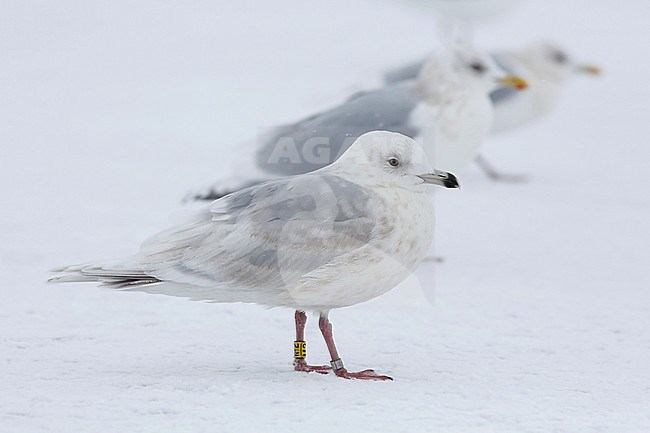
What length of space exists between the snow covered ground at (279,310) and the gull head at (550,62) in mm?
566

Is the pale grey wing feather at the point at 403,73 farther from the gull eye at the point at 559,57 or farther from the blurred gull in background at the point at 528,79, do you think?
the gull eye at the point at 559,57

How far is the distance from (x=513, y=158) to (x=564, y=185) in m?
0.93

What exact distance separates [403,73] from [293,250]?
3.64 m

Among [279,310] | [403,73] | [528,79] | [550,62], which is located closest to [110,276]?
[279,310]

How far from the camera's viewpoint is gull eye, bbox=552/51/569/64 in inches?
291

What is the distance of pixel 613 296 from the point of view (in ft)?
14.6

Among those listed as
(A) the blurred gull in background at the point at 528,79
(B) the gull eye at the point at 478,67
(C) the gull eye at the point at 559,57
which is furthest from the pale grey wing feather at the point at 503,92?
(B) the gull eye at the point at 478,67

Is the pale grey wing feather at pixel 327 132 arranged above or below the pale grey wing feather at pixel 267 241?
above

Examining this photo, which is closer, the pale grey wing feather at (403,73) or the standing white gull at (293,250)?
the standing white gull at (293,250)

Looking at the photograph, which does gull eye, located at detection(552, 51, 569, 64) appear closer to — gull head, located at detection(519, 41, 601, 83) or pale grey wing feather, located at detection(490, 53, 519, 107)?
gull head, located at detection(519, 41, 601, 83)

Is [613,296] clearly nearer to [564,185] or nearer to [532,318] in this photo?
[532,318]

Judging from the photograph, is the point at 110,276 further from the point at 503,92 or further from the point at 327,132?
the point at 503,92

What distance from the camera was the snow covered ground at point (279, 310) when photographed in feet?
9.81

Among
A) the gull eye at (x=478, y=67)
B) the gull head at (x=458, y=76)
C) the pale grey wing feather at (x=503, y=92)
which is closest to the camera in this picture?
the gull head at (x=458, y=76)
